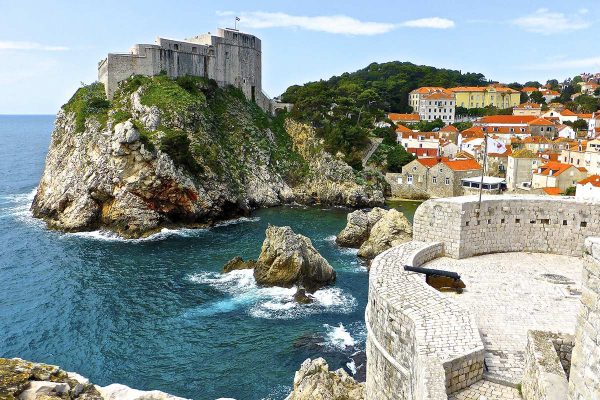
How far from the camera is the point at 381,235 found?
32125mm

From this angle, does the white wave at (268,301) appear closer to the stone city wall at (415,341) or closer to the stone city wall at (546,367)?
the stone city wall at (415,341)

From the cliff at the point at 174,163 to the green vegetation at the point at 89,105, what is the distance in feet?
0.38

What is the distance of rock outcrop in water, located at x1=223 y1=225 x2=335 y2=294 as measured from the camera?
2634cm

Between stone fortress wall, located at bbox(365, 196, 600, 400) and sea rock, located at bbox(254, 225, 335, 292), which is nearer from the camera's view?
stone fortress wall, located at bbox(365, 196, 600, 400)

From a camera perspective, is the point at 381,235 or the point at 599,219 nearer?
the point at 599,219

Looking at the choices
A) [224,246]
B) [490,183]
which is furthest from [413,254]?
[490,183]

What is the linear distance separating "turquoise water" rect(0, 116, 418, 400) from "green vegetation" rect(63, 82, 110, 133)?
43.8ft

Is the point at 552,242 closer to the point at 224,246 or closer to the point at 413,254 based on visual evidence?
the point at 413,254

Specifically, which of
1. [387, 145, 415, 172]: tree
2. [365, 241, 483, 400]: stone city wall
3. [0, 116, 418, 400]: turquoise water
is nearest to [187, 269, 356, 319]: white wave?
[0, 116, 418, 400]: turquoise water

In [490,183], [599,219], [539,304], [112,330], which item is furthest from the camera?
[490,183]

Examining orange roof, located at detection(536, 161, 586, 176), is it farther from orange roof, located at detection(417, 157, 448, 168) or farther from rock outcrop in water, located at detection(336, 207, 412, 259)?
rock outcrop in water, located at detection(336, 207, 412, 259)

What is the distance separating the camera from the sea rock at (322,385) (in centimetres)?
1362

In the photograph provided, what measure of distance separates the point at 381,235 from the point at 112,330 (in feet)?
58.8

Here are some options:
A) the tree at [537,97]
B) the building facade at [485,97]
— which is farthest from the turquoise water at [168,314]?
the tree at [537,97]
